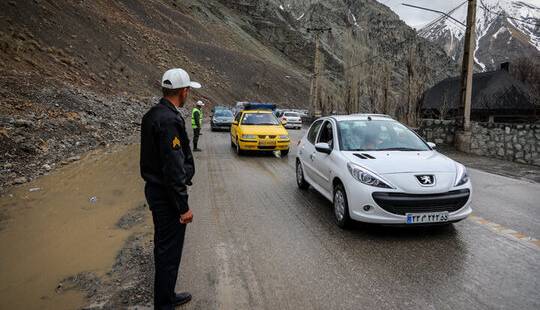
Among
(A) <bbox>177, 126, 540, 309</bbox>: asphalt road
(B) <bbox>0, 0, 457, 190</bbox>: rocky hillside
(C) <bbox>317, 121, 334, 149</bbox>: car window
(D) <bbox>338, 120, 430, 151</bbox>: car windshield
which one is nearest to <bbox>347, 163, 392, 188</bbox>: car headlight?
(A) <bbox>177, 126, 540, 309</bbox>: asphalt road

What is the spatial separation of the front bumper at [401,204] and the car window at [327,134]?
187 centimetres

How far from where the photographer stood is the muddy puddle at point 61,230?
14.8 ft

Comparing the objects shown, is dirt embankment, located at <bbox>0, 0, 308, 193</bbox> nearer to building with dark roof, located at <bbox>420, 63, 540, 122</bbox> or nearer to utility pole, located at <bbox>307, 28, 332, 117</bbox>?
utility pole, located at <bbox>307, 28, 332, 117</bbox>

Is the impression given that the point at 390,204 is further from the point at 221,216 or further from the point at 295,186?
the point at 295,186

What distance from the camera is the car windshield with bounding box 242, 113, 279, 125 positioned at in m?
16.1

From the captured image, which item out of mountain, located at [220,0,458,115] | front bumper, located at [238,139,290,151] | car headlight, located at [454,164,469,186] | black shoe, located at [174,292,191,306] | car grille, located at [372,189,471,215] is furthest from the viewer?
mountain, located at [220,0,458,115]

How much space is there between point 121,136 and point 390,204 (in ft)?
52.7

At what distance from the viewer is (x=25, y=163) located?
11391 mm

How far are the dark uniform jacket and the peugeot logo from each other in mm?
3285

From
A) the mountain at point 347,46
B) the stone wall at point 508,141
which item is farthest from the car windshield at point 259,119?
the mountain at point 347,46

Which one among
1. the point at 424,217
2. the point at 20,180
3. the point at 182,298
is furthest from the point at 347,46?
the point at 182,298

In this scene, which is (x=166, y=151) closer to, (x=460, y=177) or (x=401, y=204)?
(x=401, y=204)

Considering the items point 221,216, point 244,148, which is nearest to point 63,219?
point 221,216

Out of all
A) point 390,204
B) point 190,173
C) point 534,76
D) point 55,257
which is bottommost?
point 55,257
